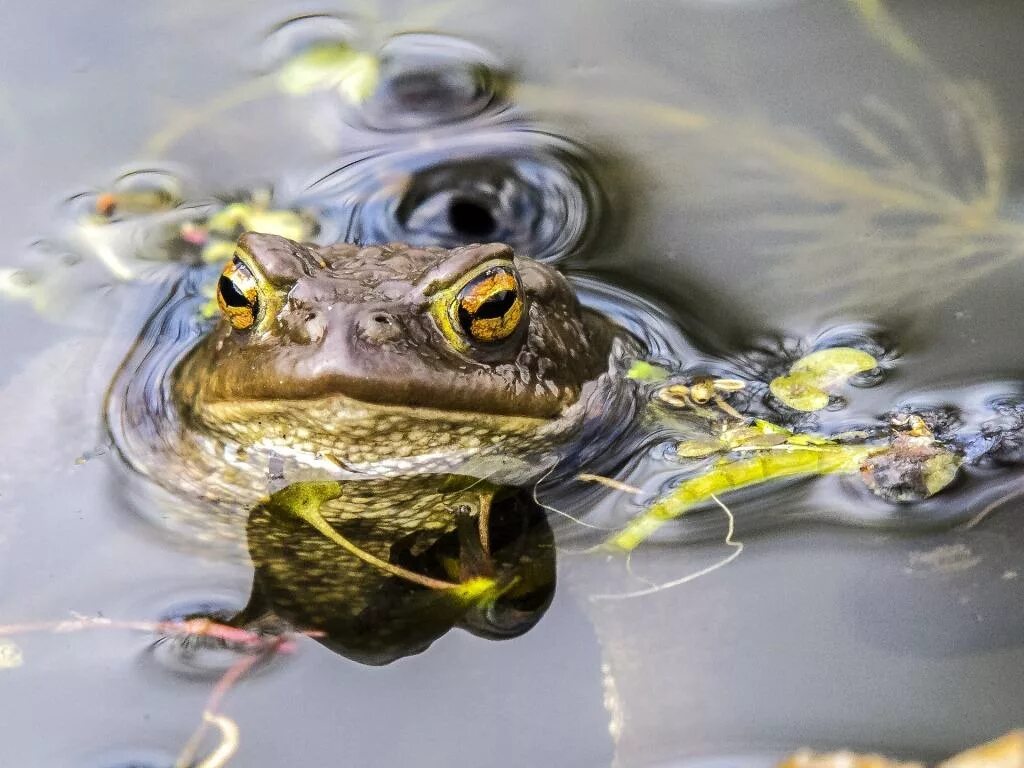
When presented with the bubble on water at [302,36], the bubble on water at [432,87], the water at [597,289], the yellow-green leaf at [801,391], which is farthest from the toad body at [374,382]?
the bubble on water at [302,36]

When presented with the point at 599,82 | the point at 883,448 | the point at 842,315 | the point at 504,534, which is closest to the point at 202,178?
the point at 599,82

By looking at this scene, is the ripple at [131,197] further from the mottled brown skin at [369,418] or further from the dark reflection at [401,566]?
the dark reflection at [401,566]

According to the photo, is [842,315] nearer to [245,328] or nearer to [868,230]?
[868,230]

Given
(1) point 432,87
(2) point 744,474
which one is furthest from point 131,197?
(2) point 744,474

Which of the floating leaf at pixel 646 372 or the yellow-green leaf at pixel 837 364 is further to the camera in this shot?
the floating leaf at pixel 646 372

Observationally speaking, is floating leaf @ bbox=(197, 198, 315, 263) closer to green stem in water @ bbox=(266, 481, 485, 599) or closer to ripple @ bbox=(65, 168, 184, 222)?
ripple @ bbox=(65, 168, 184, 222)

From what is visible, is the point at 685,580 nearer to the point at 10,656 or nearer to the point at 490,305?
the point at 490,305

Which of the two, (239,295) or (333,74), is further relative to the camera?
(333,74)
